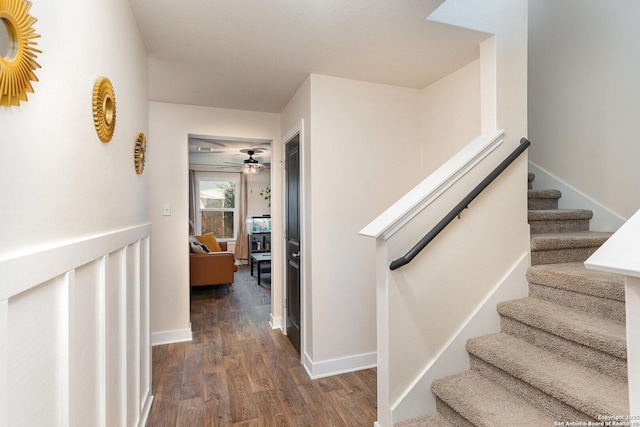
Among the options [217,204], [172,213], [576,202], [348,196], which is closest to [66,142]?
[348,196]

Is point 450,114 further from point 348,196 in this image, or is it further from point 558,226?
point 558,226

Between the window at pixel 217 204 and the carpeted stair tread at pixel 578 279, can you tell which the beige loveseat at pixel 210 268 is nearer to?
the window at pixel 217 204

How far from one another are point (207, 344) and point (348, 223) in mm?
1844

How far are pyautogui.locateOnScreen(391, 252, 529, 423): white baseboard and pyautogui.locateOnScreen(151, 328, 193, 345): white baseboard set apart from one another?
231cm

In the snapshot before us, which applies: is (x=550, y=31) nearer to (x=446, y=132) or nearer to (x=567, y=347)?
(x=446, y=132)

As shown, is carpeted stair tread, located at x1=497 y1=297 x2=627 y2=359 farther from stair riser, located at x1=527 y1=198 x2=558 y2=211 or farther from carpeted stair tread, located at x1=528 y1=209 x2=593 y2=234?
stair riser, located at x1=527 y1=198 x2=558 y2=211

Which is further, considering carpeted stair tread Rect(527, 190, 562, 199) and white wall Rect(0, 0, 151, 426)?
carpeted stair tread Rect(527, 190, 562, 199)

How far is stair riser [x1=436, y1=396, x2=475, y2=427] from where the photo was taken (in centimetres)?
155

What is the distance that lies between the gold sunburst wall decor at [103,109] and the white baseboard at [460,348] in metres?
1.85

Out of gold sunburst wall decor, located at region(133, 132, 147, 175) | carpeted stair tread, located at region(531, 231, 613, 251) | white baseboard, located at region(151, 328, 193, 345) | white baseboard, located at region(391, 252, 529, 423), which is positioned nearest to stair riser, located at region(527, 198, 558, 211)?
carpeted stair tread, located at region(531, 231, 613, 251)

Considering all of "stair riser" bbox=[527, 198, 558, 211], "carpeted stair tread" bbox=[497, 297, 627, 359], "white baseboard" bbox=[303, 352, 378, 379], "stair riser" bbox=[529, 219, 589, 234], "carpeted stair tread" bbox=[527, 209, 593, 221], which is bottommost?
"white baseboard" bbox=[303, 352, 378, 379]

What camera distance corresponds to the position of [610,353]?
4.42ft

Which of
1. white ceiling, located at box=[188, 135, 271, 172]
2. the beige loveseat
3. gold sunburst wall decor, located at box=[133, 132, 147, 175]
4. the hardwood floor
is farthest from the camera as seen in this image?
white ceiling, located at box=[188, 135, 271, 172]

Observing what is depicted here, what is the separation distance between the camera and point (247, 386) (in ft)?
7.83
